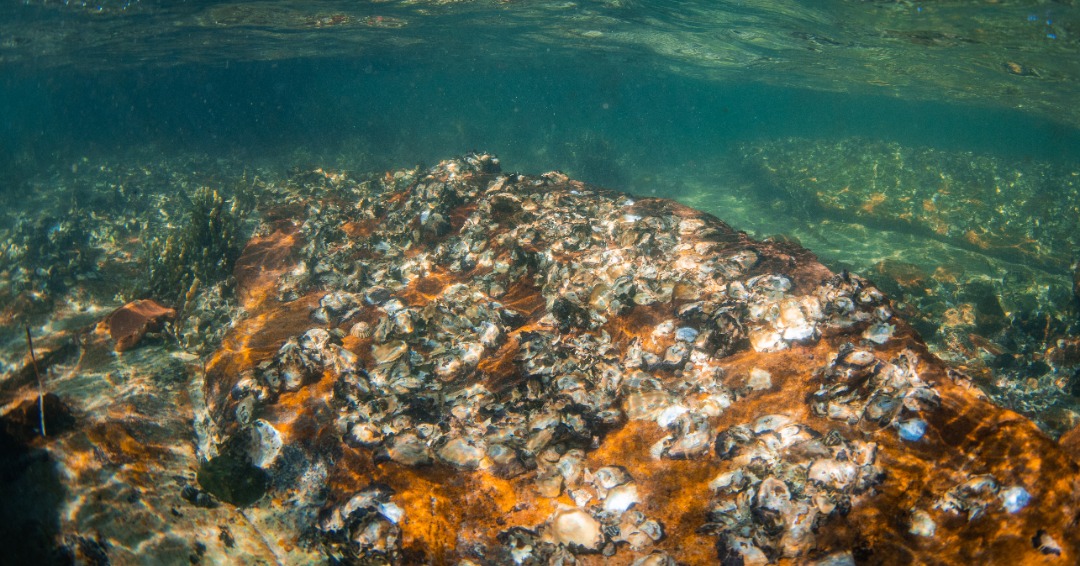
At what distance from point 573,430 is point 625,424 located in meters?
0.50

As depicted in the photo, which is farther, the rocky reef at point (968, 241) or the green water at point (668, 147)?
the green water at point (668, 147)

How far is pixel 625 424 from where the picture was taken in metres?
4.29

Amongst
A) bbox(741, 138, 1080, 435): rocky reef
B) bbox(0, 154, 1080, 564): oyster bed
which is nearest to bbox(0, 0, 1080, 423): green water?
bbox(741, 138, 1080, 435): rocky reef

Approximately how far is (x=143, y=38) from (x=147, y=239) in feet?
66.5

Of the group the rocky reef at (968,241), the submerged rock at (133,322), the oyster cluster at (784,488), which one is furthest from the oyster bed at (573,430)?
the rocky reef at (968,241)

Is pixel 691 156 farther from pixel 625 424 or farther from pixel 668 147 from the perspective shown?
pixel 625 424

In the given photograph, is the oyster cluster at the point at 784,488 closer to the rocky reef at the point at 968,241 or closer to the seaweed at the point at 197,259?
the rocky reef at the point at 968,241

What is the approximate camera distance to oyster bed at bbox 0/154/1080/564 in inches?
121

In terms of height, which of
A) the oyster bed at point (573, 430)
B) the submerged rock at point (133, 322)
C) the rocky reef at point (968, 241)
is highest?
the oyster bed at point (573, 430)

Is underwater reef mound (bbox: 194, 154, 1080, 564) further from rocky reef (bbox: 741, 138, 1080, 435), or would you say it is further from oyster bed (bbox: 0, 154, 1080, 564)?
rocky reef (bbox: 741, 138, 1080, 435)

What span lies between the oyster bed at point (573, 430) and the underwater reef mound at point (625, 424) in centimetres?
2

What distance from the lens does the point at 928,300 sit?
1113cm

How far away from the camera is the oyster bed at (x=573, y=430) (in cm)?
308

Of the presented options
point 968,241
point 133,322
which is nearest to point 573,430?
point 133,322
